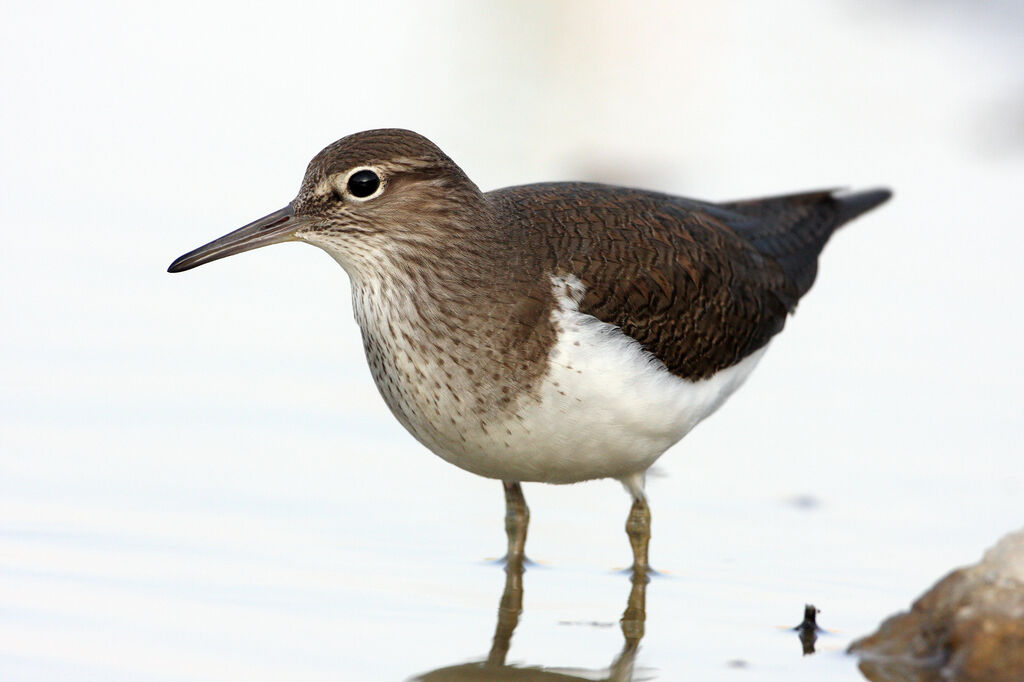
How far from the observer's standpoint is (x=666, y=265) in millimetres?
7355

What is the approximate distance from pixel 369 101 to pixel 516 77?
4.71ft

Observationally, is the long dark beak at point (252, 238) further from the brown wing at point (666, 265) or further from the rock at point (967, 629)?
the rock at point (967, 629)

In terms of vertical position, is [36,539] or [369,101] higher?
[369,101]

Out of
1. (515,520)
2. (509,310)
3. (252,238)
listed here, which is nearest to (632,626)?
(515,520)

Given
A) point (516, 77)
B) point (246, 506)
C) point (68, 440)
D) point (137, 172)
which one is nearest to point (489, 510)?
point (246, 506)

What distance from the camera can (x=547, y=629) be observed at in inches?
269

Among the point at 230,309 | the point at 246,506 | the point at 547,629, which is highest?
the point at 230,309

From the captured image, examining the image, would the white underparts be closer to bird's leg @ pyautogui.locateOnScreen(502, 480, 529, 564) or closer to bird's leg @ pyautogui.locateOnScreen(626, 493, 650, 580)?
bird's leg @ pyautogui.locateOnScreen(626, 493, 650, 580)

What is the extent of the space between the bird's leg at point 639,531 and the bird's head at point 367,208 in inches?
66.0

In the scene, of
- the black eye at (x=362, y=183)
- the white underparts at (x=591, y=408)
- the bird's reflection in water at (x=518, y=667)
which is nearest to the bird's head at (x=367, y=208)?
the black eye at (x=362, y=183)

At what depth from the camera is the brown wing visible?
703 centimetres

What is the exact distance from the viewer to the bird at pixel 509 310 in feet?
21.7

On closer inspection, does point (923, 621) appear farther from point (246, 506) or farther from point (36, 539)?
point (36, 539)

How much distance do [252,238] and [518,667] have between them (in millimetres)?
2219
